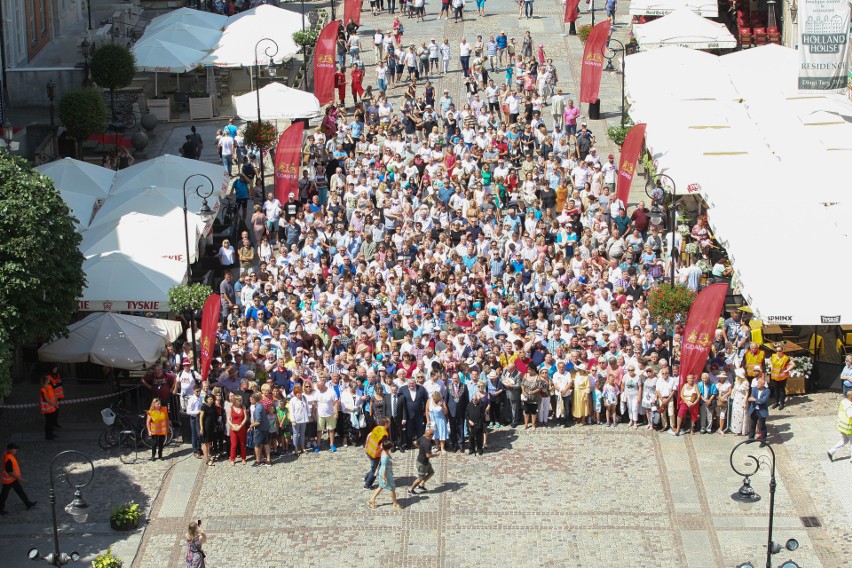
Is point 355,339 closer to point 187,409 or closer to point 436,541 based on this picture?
point 187,409

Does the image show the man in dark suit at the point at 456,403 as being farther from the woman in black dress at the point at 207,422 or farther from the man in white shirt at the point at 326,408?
the woman in black dress at the point at 207,422

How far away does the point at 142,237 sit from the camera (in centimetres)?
3353

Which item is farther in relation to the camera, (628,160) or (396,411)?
(628,160)

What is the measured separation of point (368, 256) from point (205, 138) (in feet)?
39.1

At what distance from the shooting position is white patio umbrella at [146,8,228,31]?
50312 millimetres

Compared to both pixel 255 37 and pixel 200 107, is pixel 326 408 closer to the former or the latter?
pixel 200 107

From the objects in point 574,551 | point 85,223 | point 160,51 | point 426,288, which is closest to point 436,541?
point 574,551

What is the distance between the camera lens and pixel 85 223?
3547 centimetres

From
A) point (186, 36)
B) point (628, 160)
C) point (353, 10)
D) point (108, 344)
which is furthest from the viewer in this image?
point (353, 10)

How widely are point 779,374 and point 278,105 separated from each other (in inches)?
707

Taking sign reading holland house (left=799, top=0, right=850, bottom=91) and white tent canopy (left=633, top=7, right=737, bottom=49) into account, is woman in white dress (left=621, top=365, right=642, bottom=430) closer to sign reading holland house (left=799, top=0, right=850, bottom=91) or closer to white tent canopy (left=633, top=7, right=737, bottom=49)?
sign reading holland house (left=799, top=0, right=850, bottom=91)

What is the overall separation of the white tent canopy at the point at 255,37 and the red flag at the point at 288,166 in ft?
35.5

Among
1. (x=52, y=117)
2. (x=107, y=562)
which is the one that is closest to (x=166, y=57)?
(x=52, y=117)

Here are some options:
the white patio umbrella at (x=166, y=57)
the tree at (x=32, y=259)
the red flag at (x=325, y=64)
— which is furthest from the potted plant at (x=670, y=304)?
the white patio umbrella at (x=166, y=57)
